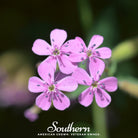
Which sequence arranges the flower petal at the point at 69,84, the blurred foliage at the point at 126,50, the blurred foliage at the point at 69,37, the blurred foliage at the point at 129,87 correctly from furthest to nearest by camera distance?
the blurred foliage at the point at 69,37, the blurred foliage at the point at 126,50, the blurred foliage at the point at 129,87, the flower petal at the point at 69,84

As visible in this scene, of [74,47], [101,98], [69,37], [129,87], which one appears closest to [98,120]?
[129,87]

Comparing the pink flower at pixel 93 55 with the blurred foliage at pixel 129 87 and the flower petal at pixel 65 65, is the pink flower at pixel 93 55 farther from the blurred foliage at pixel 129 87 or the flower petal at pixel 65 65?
the blurred foliage at pixel 129 87

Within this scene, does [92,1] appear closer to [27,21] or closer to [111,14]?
[111,14]

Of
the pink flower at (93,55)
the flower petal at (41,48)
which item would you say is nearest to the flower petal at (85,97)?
the pink flower at (93,55)

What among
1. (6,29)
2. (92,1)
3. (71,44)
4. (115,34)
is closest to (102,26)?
(115,34)

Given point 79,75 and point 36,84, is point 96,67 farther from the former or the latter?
point 36,84

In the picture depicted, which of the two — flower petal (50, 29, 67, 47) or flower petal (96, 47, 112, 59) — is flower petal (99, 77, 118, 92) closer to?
flower petal (96, 47, 112, 59)

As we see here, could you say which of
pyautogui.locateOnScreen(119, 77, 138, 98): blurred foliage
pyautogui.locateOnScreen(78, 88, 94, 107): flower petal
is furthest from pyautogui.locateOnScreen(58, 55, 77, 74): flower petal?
pyautogui.locateOnScreen(119, 77, 138, 98): blurred foliage
